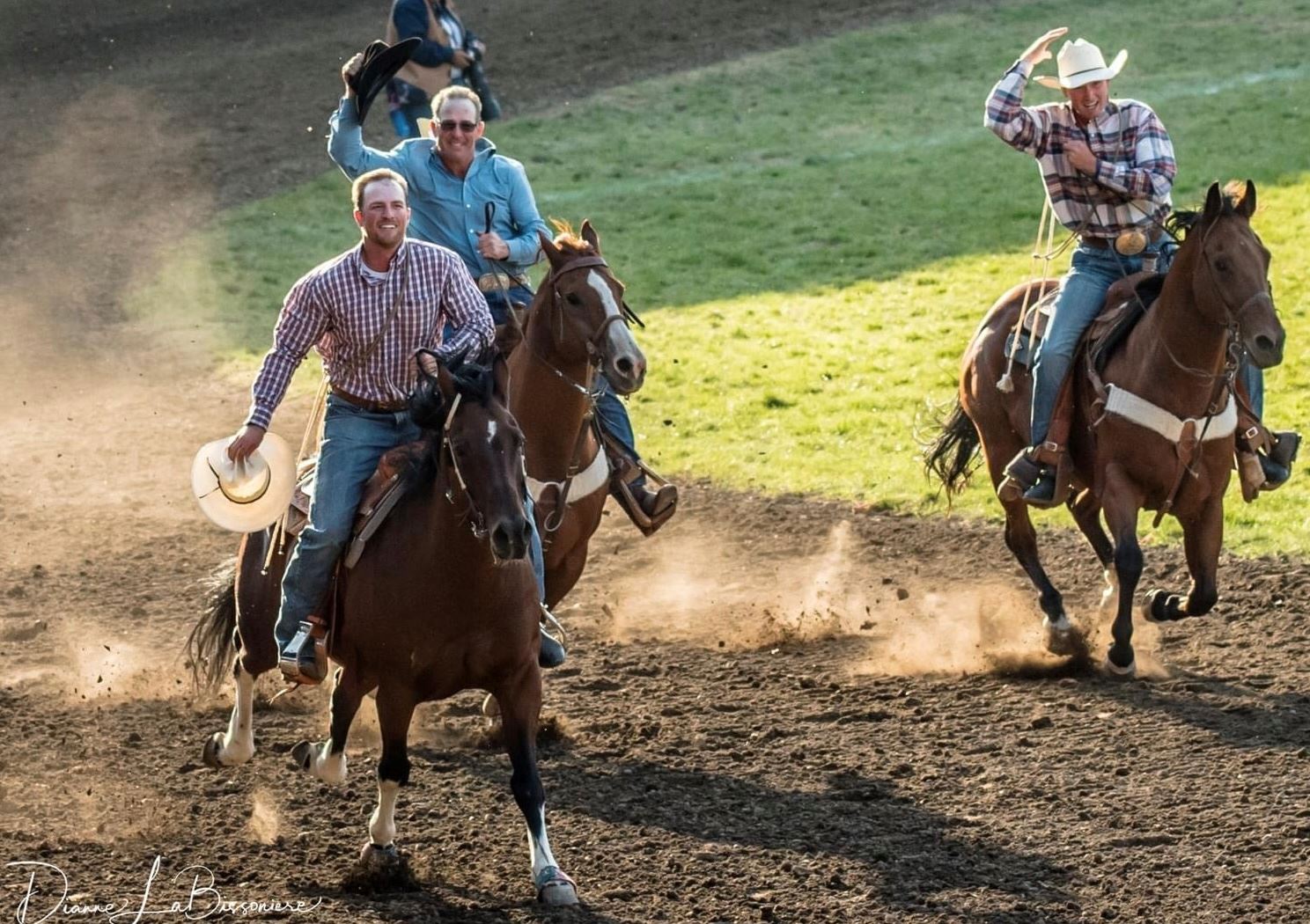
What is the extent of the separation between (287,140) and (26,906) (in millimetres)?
16503

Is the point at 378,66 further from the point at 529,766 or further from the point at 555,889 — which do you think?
the point at 555,889

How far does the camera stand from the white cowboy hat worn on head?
755 cm

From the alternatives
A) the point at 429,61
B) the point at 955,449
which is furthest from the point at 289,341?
the point at 429,61

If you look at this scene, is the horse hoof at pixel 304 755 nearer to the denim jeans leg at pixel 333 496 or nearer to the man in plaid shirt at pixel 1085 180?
the denim jeans leg at pixel 333 496

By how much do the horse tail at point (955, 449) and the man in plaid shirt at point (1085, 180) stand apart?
1.50 m

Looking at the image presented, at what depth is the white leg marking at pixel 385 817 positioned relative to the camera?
7.30m

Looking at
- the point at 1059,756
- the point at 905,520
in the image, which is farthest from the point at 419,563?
the point at 905,520

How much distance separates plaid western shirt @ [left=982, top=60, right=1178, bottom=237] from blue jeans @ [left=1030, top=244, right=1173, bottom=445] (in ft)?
0.54

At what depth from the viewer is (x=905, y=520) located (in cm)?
1316

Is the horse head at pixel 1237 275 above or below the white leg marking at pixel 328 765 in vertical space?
above

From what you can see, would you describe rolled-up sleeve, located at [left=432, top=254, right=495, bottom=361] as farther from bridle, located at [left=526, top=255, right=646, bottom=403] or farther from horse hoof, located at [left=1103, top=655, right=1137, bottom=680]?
horse hoof, located at [left=1103, top=655, right=1137, bottom=680]

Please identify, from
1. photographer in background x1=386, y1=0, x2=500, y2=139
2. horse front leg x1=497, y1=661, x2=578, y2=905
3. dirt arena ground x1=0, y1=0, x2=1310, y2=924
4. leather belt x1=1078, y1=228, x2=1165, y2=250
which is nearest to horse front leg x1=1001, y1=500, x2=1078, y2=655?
dirt arena ground x1=0, y1=0, x2=1310, y2=924

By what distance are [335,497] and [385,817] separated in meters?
1.18

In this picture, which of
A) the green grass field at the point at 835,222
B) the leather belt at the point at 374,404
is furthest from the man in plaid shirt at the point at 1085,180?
the leather belt at the point at 374,404
